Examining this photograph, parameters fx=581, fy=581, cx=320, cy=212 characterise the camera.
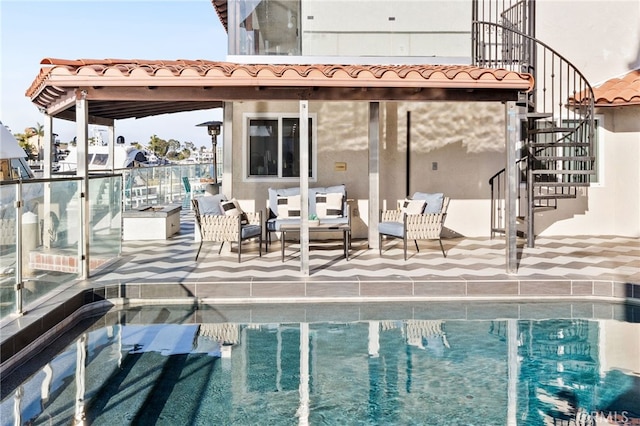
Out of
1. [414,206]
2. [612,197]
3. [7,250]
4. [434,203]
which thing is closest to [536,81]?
[612,197]

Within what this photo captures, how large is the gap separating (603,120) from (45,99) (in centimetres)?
1081

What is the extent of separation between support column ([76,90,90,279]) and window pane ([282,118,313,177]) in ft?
14.4

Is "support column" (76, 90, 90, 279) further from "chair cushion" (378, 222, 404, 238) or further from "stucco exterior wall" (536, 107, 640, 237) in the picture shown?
"stucco exterior wall" (536, 107, 640, 237)

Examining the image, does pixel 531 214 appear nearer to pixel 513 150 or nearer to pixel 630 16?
pixel 513 150

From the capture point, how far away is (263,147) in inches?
456

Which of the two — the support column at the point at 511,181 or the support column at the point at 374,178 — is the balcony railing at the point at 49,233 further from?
the support column at the point at 511,181

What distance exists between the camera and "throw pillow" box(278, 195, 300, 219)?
1063cm

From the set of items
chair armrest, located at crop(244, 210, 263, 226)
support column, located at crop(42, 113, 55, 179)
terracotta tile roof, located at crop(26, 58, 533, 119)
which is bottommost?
chair armrest, located at crop(244, 210, 263, 226)

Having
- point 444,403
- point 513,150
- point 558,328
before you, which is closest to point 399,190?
point 513,150

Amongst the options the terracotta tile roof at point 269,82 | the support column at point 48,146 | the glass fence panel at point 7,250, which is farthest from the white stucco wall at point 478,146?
the glass fence panel at point 7,250

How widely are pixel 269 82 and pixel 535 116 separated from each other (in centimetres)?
541

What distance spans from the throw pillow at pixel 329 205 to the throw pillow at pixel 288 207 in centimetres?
39

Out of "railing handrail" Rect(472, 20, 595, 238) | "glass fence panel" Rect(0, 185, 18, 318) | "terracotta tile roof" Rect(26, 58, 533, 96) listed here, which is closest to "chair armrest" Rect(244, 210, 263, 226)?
"terracotta tile roof" Rect(26, 58, 533, 96)

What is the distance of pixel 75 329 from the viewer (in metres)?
6.47
